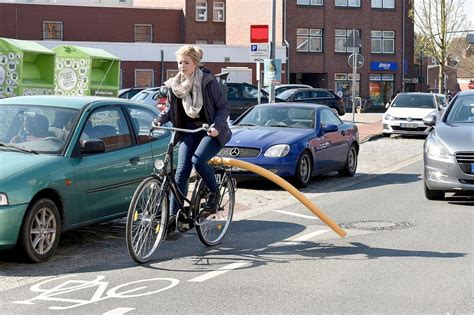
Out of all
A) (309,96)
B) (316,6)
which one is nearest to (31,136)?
(309,96)

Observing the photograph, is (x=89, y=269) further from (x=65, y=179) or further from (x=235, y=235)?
(x=235, y=235)

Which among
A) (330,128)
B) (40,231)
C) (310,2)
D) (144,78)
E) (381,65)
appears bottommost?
(40,231)

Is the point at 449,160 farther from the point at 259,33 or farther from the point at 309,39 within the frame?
the point at 309,39

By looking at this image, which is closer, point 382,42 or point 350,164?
point 350,164

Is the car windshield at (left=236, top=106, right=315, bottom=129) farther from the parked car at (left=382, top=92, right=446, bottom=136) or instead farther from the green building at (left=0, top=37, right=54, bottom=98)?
the parked car at (left=382, top=92, right=446, bottom=136)

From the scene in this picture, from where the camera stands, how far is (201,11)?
64812mm

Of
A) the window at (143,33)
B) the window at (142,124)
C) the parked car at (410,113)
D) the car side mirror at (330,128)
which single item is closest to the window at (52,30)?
the window at (143,33)

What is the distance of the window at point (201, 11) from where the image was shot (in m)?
64.5

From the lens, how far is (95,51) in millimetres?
19109

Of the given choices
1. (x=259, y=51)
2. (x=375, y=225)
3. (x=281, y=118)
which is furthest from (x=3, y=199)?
(x=259, y=51)

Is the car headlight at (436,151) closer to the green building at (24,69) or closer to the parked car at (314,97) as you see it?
the green building at (24,69)

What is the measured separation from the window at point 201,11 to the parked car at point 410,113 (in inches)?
1506

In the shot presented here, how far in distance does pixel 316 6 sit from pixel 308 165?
166 feet

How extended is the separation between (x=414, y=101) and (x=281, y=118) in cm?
1426
